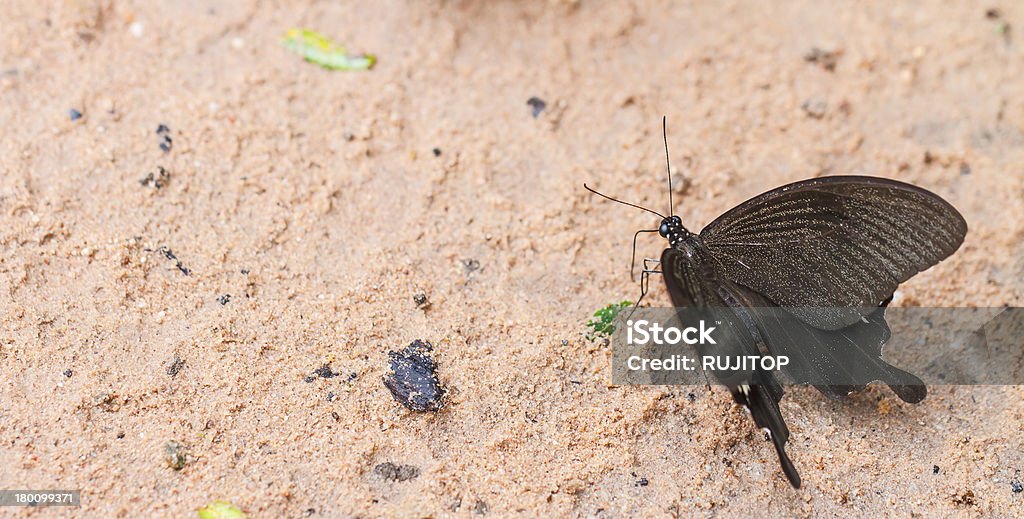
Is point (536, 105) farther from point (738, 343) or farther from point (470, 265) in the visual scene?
point (738, 343)

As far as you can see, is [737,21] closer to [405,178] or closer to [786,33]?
[786,33]

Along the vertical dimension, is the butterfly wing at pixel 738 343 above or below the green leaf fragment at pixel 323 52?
below

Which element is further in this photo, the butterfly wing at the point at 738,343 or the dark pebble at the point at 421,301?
the dark pebble at the point at 421,301

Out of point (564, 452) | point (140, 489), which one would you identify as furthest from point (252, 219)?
point (564, 452)

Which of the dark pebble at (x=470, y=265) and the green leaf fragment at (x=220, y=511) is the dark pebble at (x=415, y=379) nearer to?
the dark pebble at (x=470, y=265)

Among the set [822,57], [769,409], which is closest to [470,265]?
[769,409]

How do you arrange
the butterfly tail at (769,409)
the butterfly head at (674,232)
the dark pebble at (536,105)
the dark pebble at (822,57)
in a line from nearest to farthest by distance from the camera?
the butterfly tail at (769,409), the butterfly head at (674,232), the dark pebble at (536,105), the dark pebble at (822,57)

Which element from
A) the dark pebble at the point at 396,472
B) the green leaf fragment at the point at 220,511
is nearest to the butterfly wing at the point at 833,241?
the dark pebble at the point at 396,472

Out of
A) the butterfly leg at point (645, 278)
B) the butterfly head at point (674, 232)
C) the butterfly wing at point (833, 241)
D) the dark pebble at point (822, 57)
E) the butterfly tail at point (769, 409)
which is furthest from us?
the dark pebble at point (822, 57)
